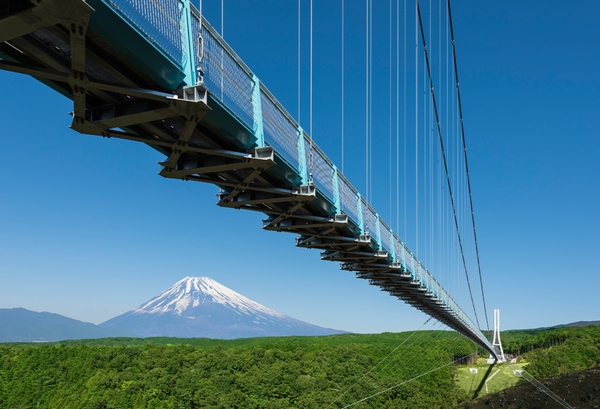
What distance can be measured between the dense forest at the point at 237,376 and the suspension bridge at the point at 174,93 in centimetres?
3911

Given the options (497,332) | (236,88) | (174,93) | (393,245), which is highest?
(236,88)

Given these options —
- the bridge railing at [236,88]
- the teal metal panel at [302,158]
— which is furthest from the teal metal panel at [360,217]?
the teal metal panel at [302,158]

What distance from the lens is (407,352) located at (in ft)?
250

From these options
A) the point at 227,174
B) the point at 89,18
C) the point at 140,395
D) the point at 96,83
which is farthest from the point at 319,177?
the point at 140,395

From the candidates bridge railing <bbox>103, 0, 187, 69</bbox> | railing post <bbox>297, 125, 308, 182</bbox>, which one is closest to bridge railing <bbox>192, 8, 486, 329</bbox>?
railing post <bbox>297, 125, 308, 182</bbox>

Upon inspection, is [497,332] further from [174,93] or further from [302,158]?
[174,93]

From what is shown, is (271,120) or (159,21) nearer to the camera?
(159,21)

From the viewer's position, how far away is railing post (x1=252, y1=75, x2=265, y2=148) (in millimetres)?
8578

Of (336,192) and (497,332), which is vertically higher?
(336,192)

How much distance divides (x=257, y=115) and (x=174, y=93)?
232 cm

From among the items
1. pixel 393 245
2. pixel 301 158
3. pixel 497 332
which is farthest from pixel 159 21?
pixel 497 332

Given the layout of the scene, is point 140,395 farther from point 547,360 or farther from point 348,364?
point 547,360

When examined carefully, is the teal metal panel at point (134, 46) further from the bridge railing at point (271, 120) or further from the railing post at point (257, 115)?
the railing post at point (257, 115)

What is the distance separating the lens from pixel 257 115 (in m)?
8.69
